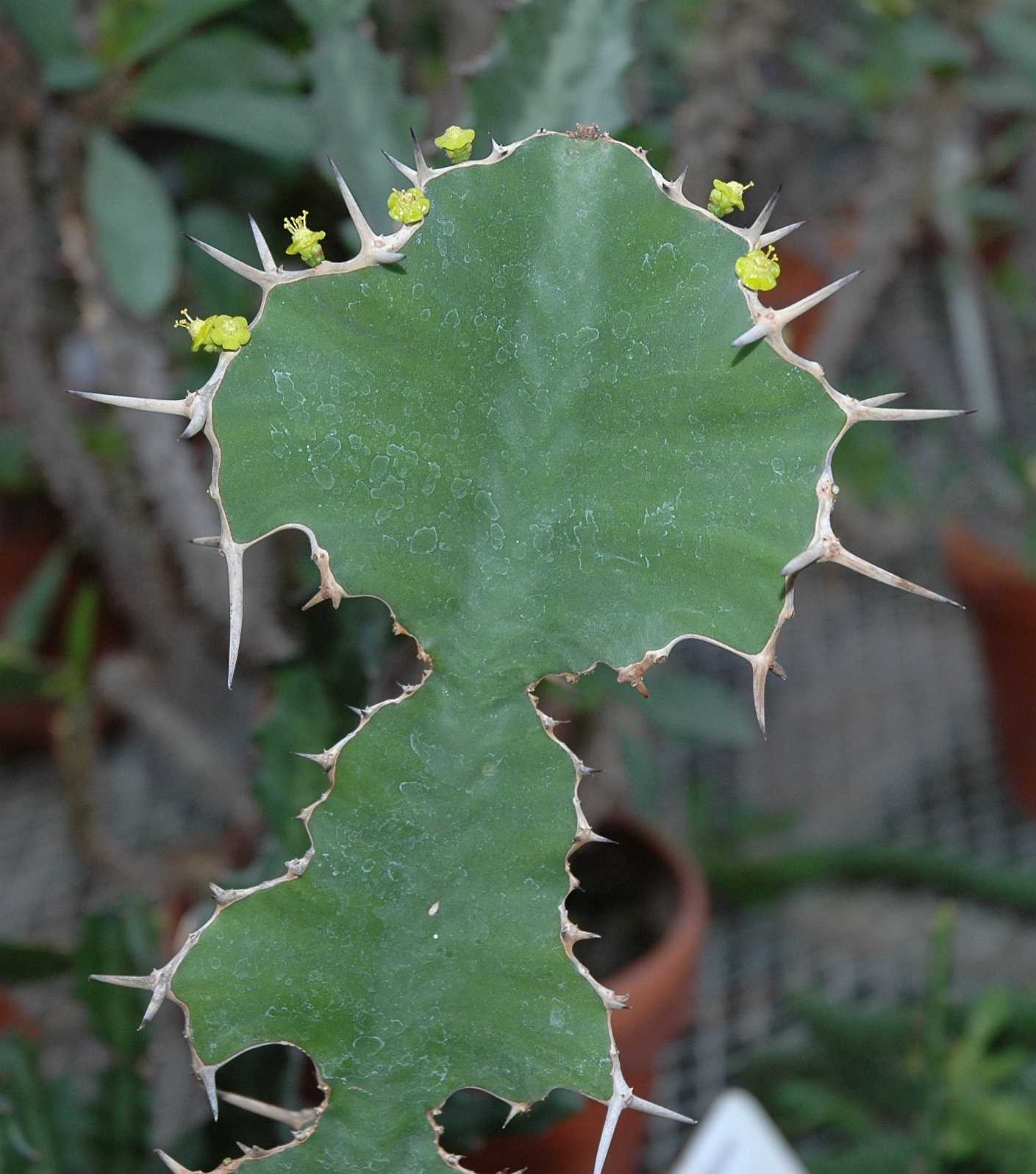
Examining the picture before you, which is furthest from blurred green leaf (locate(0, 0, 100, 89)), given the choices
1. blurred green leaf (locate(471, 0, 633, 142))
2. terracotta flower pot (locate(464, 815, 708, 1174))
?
terracotta flower pot (locate(464, 815, 708, 1174))

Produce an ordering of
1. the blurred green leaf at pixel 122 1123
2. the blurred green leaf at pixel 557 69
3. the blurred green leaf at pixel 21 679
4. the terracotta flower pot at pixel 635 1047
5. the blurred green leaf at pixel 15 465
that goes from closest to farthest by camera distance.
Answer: the blurred green leaf at pixel 557 69, the blurred green leaf at pixel 122 1123, the terracotta flower pot at pixel 635 1047, the blurred green leaf at pixel 21 679, the blurred green leaf at pixel 15 465

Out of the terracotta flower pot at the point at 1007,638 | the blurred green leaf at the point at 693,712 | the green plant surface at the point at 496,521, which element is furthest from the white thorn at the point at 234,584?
the terracotta flower pot at the point at 1007,638

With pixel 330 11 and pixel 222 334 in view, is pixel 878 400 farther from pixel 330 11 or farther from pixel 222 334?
pixel 330 11

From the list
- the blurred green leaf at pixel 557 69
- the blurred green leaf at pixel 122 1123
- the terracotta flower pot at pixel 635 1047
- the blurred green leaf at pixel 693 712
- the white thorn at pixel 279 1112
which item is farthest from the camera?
the blurred green leaf at pixel 693 712

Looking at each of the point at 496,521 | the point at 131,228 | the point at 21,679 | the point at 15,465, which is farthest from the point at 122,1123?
the point at 15,465

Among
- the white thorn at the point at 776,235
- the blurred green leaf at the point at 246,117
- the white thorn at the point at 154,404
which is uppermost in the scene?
the blurred green leaf at the point at 246,117

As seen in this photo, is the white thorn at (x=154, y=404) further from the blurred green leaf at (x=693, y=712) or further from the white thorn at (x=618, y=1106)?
the blurred green leaf at (x=693, y=712)

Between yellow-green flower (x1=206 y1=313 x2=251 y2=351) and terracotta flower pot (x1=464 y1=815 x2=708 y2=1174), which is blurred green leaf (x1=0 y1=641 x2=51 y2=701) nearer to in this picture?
terracotta flower pot (x1=464 y1=815 x2=708 y2=1174)
